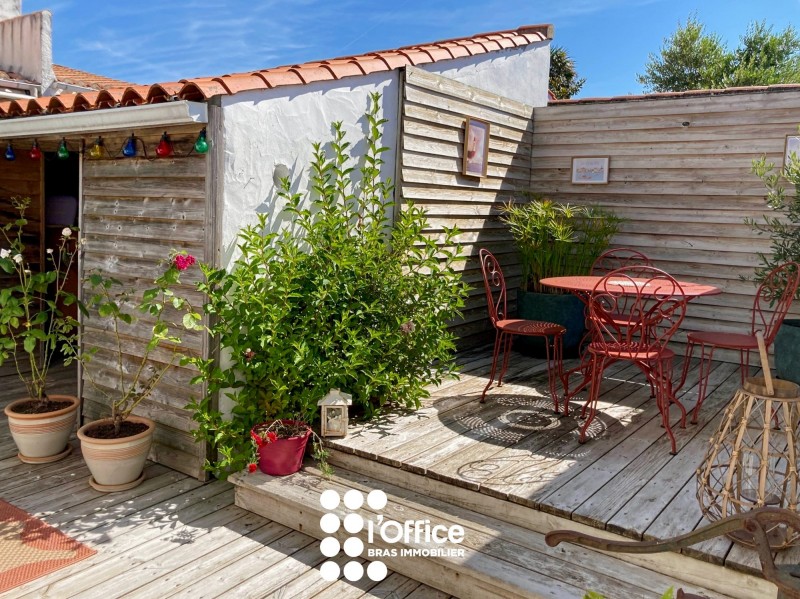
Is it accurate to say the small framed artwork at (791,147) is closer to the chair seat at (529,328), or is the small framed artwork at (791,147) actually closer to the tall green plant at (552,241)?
the tall green plant at (552,241)

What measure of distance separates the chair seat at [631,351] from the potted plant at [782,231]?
58.4 inches

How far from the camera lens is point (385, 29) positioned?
17750mm

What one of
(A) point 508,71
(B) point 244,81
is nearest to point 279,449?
(B) point 244,81

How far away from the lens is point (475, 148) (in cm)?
517

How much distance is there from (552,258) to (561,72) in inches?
587

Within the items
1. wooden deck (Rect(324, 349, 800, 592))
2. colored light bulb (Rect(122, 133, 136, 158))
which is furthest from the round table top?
colored light bulb (Rect(122, 133, 136, 158))

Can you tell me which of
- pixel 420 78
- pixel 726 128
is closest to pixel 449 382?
pixel 420 78

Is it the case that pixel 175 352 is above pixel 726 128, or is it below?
below

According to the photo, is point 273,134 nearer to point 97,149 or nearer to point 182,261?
point 182,261

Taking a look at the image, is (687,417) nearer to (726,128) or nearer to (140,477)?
(726,128)

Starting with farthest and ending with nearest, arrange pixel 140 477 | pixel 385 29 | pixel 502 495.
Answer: pixel 385 29
pixel 140 477
pixel 502 495

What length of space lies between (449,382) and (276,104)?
7.06 feet

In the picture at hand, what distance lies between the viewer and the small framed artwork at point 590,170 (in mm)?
5625

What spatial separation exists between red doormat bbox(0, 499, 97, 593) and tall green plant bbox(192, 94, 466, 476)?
0.72 meters
